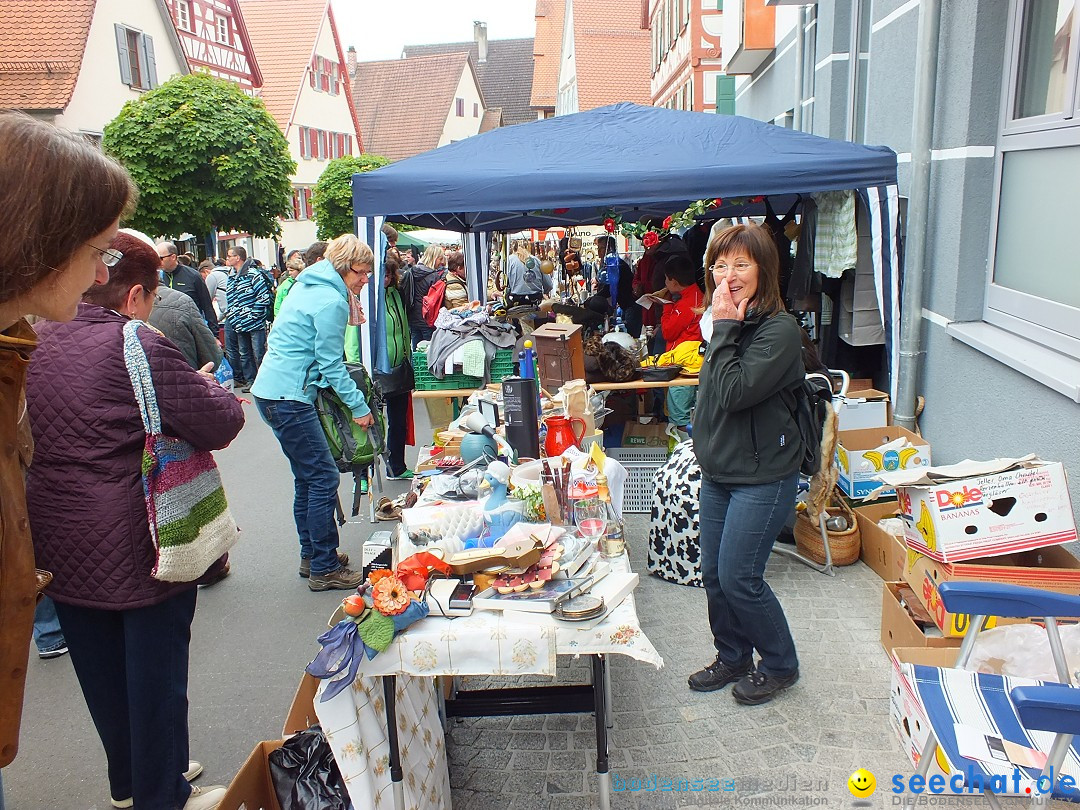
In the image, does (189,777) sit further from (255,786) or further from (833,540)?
(833,540)

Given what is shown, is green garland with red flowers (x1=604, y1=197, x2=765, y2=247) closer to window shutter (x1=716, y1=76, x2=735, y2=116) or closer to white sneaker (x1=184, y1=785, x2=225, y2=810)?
window shutter (x1=716, y1=76, x2=735, y2=116)

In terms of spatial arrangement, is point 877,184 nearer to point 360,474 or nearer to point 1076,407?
point 1076,407

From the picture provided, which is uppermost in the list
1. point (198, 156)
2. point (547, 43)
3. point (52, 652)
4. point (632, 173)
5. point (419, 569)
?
point (547, 43)

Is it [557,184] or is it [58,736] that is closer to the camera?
[58,736]

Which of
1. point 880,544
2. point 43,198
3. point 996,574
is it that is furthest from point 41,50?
point 996,574

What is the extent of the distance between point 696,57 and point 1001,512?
15992mm

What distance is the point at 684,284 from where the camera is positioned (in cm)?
692

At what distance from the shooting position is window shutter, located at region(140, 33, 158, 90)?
62.2 feet

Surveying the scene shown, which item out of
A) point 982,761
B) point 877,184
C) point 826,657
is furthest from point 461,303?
point 982,761

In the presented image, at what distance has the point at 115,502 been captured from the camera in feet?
7.41

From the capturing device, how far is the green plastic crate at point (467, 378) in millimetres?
5906

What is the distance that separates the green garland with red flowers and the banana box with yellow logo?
16.0 feet

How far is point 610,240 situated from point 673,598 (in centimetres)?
1055

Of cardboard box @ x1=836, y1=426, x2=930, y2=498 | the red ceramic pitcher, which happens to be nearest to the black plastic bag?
the red ceramic pitcher
